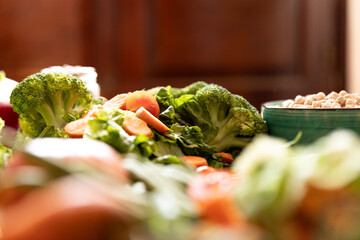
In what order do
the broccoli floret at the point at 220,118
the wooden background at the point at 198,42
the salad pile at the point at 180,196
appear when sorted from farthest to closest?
the wooden background at the point at 198,42
the broccoli floret at the point at 220,118
the salad pile at the point at 180,196

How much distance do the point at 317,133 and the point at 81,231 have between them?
0.64 m

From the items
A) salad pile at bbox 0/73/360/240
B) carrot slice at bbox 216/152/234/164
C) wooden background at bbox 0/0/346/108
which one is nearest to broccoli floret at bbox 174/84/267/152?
carrot slice at bbox 216/152/234/164

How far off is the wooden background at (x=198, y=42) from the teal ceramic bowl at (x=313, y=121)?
1873 mm

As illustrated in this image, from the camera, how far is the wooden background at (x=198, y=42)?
9.26 ft

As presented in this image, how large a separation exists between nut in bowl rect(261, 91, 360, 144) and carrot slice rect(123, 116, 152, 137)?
1.02ft

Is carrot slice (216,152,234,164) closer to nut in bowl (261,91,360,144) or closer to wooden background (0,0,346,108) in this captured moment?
nut in bowl (261,91,360,144)

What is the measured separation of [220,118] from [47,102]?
38 cm

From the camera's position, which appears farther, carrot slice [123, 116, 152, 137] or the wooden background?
the wooden background

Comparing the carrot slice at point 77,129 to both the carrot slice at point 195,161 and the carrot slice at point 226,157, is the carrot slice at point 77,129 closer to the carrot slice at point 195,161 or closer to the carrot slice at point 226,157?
the carrot slice at point 195,161

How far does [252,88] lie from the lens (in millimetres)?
2838

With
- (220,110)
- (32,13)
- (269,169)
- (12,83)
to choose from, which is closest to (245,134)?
(220,110)

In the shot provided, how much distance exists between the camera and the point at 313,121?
3.04 feet

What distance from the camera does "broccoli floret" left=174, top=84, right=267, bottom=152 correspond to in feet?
3.27

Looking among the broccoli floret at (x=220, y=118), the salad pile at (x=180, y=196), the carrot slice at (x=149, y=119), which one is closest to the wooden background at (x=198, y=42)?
the broccoli floret at (x=220, y=118)
